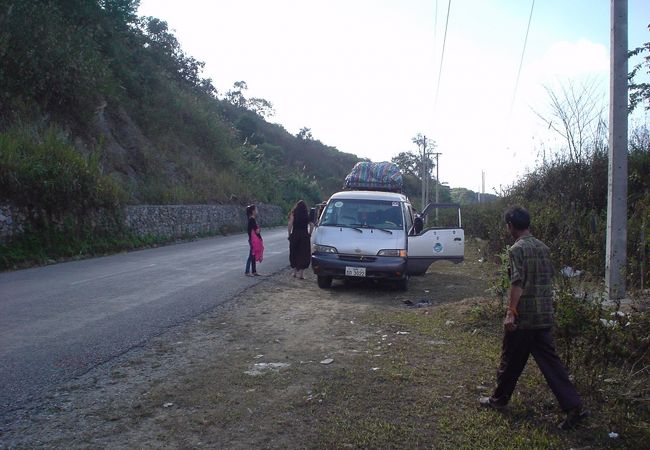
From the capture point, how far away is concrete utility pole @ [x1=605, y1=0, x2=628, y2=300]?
784cm

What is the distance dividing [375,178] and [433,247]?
5.55 meters

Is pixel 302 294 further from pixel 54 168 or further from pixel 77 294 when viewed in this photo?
pixel 54 168

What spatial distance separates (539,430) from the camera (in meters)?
4.37

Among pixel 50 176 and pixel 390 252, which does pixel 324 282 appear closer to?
pixel 390 252

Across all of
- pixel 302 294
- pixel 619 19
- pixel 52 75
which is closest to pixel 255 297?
pixel 302 294

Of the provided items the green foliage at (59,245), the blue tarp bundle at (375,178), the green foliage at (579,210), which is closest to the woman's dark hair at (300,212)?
the blue tarp bundle at (375,178)

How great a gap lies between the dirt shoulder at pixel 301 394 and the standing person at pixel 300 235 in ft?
14.8

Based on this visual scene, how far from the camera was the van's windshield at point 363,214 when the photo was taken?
11.7 meters

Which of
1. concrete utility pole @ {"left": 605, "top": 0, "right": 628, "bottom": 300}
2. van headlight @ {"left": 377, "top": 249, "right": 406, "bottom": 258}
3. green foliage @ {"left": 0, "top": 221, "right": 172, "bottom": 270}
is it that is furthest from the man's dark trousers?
green foliage @ {"left": 0, "top": 221, "right": 172, "bottom": 270}

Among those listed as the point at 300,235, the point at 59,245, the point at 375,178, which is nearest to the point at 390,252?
the point at 300,235

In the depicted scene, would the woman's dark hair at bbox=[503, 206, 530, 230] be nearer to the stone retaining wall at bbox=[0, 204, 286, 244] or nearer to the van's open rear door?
the van's open rear door

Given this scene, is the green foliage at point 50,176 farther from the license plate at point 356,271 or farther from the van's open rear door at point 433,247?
the van's open rear door at point 433,247

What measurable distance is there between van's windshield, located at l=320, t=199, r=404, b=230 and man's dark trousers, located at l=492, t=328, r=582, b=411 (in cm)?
694

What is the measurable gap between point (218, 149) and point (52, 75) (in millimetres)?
18538
